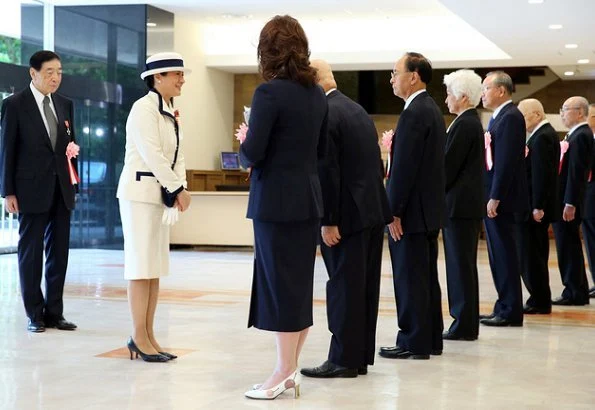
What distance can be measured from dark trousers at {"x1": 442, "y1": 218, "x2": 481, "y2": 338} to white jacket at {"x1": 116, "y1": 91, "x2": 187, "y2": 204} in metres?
1.91

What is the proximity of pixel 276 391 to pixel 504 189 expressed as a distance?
291 centimetres

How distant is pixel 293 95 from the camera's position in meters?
4.20

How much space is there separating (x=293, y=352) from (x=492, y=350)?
186cm

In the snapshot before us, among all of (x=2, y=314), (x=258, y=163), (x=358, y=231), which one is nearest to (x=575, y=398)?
(x=358, y=231)

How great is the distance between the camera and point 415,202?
536 centimetres

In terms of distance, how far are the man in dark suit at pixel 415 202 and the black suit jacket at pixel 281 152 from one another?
3.84 feet

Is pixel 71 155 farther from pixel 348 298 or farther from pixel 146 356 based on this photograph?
pixel 348 298

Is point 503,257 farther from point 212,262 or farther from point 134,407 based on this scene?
point 212,262

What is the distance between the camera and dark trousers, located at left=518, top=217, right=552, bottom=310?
297 inches

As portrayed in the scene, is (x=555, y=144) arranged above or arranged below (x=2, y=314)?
above

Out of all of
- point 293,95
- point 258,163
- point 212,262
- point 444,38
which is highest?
point 444,38

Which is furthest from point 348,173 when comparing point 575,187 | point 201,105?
point 201,105

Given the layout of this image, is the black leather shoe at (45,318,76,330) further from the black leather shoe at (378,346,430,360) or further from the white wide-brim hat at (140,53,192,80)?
the black leather shoe at (378,346,430,360)

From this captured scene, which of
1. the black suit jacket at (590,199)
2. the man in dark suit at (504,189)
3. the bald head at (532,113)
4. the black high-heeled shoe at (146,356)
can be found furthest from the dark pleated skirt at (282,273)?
the black suit jacket at (590,199)
